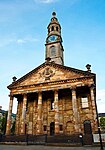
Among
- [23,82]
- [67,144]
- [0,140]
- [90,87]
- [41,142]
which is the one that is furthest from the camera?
[23,82]

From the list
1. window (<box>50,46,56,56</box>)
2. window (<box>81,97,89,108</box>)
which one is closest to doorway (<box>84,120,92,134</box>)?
window (<box>81,97,89,108</box>)

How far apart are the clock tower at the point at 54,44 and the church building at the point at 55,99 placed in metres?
6.77

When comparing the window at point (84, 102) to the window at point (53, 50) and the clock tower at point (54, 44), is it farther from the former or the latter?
the window at point (53, 50)

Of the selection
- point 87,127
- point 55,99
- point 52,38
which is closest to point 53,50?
point 52,38

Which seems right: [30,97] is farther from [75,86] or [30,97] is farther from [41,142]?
[41,142]

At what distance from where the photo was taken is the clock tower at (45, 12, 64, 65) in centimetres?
3688

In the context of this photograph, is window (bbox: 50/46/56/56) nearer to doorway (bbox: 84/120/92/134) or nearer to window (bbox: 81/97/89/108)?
window (bbox: 81/97/89/108)

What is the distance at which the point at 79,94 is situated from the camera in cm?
2852

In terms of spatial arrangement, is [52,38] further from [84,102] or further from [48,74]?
[84,102]

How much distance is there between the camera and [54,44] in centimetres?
3912

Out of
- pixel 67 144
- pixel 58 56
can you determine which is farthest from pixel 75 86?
pixel 58 56

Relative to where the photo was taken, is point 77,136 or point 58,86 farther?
point 58,86

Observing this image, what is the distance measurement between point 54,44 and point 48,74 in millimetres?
12538

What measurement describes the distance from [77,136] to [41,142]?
4.65 m
